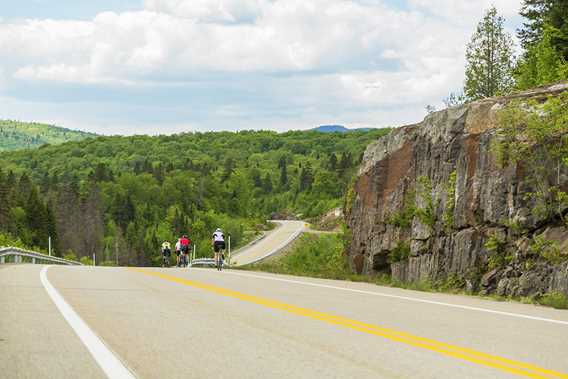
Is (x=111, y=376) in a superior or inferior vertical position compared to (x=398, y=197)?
inferior

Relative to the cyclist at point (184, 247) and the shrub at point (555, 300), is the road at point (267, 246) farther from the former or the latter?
the shrub at point (555, 300)

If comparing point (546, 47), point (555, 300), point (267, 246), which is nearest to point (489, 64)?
point (546, 47)

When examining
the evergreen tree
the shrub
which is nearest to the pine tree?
the evergreen tree

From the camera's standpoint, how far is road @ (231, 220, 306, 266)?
97.4 meters

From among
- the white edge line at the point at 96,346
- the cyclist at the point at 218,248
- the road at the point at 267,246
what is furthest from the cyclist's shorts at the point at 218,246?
the road at the point at 267,246

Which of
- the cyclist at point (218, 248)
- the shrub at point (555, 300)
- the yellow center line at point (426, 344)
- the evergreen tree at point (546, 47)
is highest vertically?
the evergreen tree at point (546, 47)

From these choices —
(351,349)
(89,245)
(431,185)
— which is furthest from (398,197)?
(89,245)

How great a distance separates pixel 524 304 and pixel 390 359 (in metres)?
8.23

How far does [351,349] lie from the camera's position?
849 cm

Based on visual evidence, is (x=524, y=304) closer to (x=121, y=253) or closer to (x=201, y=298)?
(x=201, y=298)

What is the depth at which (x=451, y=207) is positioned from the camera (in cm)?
2173

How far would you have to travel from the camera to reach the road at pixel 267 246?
319 ft

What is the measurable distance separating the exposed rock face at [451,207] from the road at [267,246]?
60017mm

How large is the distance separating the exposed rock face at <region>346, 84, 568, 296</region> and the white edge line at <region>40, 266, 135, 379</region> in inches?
364
